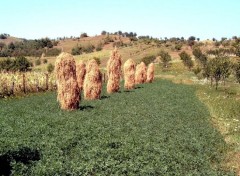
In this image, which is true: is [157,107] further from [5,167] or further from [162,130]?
[5,167]

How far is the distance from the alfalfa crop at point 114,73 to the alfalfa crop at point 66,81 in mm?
15551

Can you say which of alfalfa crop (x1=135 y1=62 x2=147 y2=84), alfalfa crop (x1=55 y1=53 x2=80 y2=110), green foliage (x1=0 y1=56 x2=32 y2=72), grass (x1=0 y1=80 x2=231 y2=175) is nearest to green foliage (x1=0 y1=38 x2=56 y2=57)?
green foliage (x1=0 y1=56 x2=32 y2=72)

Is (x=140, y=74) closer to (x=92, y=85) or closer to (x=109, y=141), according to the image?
(x=92, y=85)

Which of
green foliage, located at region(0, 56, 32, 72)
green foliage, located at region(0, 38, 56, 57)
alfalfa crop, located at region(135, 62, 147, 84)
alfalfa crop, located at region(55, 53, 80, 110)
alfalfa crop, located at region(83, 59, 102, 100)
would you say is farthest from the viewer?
green foliage, located at region(0, 38, 56, 57)

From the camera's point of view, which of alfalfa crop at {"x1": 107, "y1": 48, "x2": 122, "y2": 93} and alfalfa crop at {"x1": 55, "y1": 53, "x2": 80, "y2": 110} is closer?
alfalfa crop at {"x1": 55, "y1": 53, "x2": 80, "y2": 110}

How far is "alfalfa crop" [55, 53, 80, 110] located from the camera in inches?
1326

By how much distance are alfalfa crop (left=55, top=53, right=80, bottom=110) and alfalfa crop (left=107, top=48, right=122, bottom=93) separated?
15551 mm

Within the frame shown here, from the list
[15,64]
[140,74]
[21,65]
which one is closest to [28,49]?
[21,65]

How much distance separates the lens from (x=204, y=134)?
26.9m

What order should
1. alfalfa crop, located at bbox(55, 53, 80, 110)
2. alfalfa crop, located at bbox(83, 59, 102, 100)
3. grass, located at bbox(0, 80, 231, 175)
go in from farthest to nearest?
alfalfa crop, located at bbox(83, 59, 102, 100)
alfalfa crop, located at bbox(55, 53, 80, 110)
grass, located at bbox(0, 80, 231, 175)

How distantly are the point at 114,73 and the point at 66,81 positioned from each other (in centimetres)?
1686

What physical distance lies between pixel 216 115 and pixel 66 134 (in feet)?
60.6

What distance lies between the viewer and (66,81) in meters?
34.0

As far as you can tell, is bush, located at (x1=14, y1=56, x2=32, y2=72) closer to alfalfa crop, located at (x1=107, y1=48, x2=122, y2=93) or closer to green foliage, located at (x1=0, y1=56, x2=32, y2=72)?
green foliage, located at (x1=0, y1=56, x2=32, y2=72)
